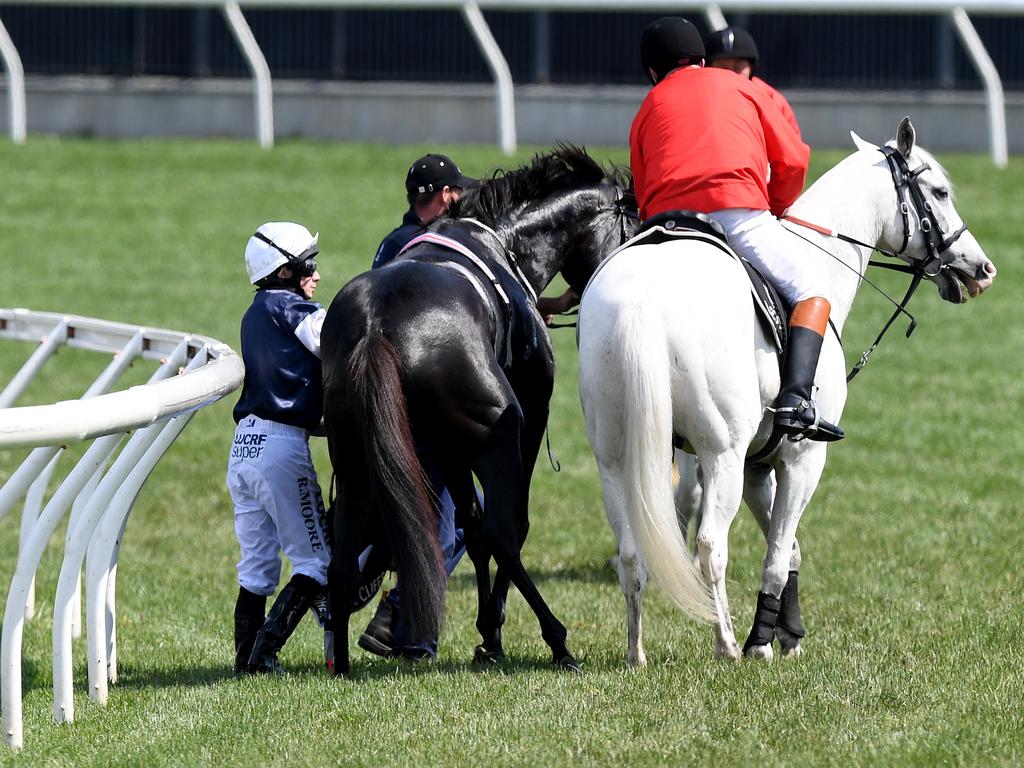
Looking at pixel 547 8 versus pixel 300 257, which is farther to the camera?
pixel 547 8

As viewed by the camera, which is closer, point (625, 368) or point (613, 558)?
point (625, 368)

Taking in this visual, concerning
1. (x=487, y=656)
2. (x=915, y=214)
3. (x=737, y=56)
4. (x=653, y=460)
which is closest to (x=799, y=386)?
(x=653, y=460)

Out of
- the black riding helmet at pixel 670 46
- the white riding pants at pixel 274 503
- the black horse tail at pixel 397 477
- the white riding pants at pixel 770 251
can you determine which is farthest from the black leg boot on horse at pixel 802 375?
the white riding pants at pixel 274 503

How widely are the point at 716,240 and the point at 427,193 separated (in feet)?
4.94

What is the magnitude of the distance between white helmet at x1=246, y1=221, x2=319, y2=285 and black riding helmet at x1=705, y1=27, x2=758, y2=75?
110 inches

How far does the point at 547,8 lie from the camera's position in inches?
773

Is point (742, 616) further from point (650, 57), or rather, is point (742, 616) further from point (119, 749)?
point (119, 749)

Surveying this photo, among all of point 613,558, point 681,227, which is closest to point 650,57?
point 681,227

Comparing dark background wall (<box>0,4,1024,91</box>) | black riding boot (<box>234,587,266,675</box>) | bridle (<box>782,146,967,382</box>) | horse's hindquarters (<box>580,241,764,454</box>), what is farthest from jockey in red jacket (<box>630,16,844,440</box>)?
dark background wall (<box>0,4,1024,91</box>)

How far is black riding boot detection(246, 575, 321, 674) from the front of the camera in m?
5.85

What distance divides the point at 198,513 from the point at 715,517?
16.4 ft

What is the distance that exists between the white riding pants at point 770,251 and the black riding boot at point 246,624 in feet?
7.46

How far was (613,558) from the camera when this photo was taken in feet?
26.8

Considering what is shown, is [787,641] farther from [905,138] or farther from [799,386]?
[905,138]
